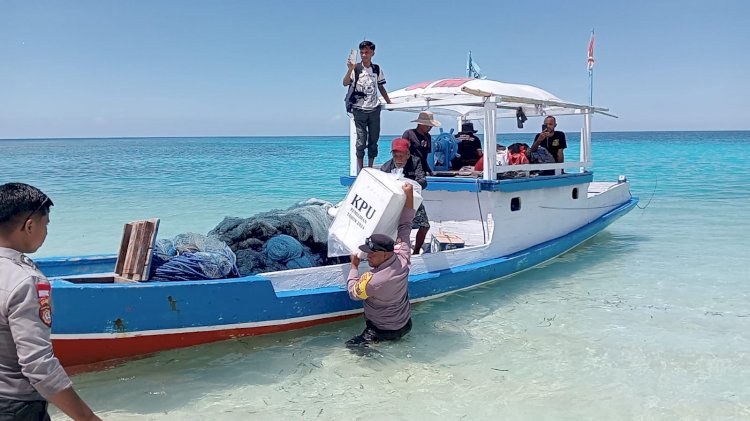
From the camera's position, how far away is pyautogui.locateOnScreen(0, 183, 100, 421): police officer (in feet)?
6.89

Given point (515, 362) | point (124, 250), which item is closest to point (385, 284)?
point (515, 362)

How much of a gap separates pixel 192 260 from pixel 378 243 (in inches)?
62.1

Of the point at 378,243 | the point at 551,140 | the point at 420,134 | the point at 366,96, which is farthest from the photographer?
the point at 551,140

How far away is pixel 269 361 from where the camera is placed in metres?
5.29

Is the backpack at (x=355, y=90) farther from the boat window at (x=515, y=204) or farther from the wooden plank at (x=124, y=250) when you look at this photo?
the wooden plank at (x=124, y=250)

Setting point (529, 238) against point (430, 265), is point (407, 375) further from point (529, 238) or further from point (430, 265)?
point (529, 238)

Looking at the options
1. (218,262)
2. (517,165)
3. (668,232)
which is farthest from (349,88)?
(668,232)

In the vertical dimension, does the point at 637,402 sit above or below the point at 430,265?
below

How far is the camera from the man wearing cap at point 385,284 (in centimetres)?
521

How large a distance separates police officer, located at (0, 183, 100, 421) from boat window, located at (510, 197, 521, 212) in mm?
6297

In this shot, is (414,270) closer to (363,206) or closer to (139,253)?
(363,206)

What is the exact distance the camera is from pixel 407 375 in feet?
16.6

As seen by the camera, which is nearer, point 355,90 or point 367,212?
point 367,212

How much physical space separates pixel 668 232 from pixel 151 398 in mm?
11323
